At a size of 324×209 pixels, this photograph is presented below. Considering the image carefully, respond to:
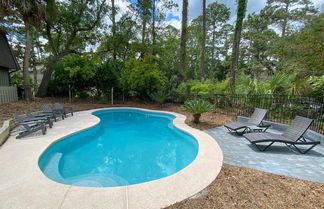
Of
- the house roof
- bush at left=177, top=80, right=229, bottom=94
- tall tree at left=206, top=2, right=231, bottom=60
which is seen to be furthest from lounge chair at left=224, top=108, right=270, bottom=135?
tall tree at left=206, top=2, right=231, bottom=60

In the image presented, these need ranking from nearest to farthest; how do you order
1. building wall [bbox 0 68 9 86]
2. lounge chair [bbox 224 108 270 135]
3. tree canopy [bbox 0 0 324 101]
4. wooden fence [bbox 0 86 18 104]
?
lounge chair [bbox 224 108 270 135], wooden fence [bbox 0 86 18 104], tree canopy [bbox 0 0 324 101], building wall [bbox 0 68 9 86]

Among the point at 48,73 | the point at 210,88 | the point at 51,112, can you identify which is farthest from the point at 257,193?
the point at 48,73

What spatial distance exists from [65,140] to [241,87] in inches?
359

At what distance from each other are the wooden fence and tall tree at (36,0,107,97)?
130 inches

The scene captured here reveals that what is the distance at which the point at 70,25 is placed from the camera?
12.9m

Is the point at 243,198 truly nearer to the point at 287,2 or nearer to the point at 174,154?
the point at 174,154

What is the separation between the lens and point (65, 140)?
5.52 m

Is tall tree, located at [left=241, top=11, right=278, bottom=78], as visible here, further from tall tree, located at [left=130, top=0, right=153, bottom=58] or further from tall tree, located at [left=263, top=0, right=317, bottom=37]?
tall tree, located at [left=130, top=0, right=153, bottom=58]

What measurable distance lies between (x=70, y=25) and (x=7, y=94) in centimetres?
741

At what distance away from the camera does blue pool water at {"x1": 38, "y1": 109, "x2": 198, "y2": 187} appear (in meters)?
3.71

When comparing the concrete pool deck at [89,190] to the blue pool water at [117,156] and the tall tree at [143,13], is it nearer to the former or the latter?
the blue pool water at [117,156]

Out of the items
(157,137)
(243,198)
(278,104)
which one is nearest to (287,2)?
(278,104)

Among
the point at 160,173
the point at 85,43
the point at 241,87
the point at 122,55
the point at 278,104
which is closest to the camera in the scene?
the point at 160,173

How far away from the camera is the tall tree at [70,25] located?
12.1 m
